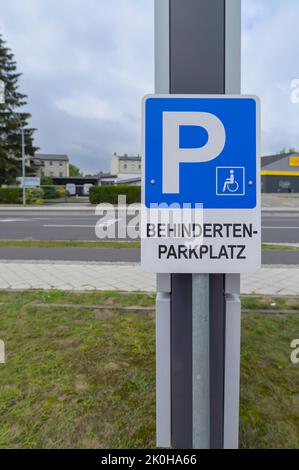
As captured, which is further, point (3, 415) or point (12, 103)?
point (12, 103)

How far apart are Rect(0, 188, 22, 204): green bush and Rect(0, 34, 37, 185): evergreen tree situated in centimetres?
512

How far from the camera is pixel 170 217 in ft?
4.35

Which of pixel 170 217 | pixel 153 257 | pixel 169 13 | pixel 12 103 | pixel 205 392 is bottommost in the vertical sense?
pixel 205 392

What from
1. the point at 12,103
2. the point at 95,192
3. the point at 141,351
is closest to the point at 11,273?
the point at 141,351

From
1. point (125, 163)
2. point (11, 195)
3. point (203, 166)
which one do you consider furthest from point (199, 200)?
point (125, 163)

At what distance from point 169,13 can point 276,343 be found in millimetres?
2863

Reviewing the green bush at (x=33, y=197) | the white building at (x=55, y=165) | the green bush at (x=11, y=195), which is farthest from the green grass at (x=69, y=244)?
the white building at (x=55, y=165)

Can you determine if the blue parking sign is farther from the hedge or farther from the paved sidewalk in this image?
the hedge

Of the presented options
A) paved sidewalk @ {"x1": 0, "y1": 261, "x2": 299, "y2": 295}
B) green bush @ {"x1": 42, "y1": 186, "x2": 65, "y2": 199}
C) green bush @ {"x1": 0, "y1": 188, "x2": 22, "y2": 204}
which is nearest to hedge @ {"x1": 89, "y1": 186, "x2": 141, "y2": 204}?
green bush @ {"x1": 0, "y1": 188, "x2": 22, "y2": 204}

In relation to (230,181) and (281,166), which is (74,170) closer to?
(281,166)

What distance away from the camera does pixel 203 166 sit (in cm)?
130

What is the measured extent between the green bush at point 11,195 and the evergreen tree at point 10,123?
512 centimetres

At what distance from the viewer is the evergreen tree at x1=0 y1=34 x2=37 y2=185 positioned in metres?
32.3
